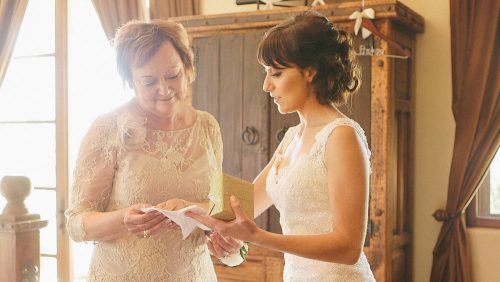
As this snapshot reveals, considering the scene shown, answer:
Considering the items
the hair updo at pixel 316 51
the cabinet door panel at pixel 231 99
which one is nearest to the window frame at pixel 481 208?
the cabinet door panel at pixel 231 99

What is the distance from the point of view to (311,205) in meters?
1.83

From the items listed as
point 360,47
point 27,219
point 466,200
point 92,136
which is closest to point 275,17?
point 360,47

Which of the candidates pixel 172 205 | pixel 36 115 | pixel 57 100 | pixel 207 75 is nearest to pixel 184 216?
pixel 172 205

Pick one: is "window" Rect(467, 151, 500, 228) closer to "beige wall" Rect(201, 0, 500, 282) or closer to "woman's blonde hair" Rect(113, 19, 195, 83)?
"beige wall" Rect(201, 0, 500, 282)

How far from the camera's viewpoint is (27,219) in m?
1.76

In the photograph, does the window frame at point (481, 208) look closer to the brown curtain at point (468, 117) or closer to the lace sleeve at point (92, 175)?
the brown curtain at point (468, 117)

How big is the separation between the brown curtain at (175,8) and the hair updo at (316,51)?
2.40 metres

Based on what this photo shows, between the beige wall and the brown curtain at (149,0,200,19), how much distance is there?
1.34 meters

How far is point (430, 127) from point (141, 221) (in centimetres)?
228

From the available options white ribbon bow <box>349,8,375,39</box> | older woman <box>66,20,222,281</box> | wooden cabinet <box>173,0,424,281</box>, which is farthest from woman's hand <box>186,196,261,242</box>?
white ribbon bow <box>349,8,375,39</box>

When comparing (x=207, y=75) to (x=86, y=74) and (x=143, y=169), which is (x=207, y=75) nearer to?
(x=86, y=74)

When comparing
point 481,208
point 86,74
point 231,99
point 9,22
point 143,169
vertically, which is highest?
point 9,22

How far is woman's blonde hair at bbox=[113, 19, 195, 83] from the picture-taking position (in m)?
2.06

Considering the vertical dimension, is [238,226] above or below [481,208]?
above
